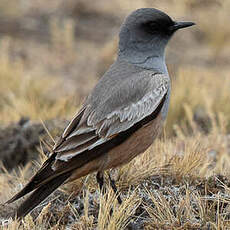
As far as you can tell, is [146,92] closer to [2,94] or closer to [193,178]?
[193,178]

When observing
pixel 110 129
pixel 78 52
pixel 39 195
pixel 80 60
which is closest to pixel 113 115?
pixel 110 129

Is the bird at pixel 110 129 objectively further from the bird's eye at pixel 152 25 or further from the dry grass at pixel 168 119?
the bird's eye at pixel 152 25

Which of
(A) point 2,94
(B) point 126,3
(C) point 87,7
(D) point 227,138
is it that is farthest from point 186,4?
(D) point 227,138

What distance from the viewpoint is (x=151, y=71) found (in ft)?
16.2

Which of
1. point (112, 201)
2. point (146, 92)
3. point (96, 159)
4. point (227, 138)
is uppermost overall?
point (146, 92)

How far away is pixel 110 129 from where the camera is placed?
4.51 m

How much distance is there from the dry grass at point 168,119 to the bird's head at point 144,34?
1.04 metres

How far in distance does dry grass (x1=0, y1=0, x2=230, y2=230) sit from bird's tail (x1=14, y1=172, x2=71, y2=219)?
0.07 m

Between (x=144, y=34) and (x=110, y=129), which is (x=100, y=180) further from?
(x=144, y=34)

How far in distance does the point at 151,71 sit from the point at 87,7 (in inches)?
435

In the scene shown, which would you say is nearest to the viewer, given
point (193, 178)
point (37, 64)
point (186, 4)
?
point (193, 178)

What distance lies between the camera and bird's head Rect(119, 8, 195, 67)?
5.23 metres

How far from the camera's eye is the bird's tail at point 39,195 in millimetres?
4225

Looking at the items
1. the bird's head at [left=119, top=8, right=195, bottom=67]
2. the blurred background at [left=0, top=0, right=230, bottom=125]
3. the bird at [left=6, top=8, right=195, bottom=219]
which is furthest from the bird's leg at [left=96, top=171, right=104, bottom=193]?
the blurred background at [left=0, top=0, right=230, bottom=125]
